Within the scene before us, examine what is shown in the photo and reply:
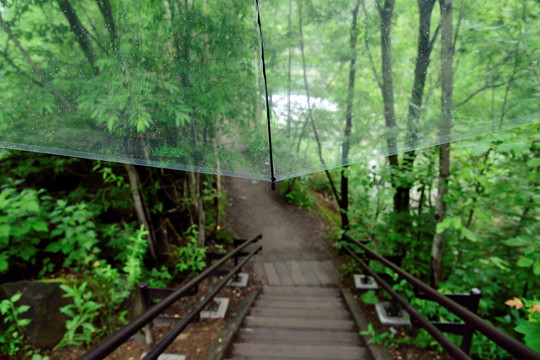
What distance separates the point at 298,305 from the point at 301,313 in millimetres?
249

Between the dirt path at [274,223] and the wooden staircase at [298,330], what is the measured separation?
203cm

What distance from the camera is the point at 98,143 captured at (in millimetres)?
924

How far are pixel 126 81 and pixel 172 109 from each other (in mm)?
158

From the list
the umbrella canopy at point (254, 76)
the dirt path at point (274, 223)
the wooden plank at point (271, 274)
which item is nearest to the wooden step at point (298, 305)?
the wooden plank at point (271, 274)

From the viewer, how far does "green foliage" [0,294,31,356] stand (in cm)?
229

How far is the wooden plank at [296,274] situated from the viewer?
4564 mm

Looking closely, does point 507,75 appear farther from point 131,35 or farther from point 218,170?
point 131,35

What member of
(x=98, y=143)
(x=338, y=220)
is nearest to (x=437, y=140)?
(x=98, y=143)

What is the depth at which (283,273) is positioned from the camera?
4863mm

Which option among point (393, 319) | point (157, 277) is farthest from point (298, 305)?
point (157, 277)

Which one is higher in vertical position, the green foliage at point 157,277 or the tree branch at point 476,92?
the tree branch at point 476,92

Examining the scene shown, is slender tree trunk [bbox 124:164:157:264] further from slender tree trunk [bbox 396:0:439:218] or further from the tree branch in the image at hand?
the tree branch

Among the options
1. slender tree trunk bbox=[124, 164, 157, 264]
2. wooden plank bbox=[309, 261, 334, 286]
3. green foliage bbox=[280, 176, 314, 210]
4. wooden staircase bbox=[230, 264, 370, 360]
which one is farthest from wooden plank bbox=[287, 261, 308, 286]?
green foliage bbox=[280, 176, 314, 210]

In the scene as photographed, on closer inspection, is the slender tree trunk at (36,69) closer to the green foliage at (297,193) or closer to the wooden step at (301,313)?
the wooden step at (301,313)
